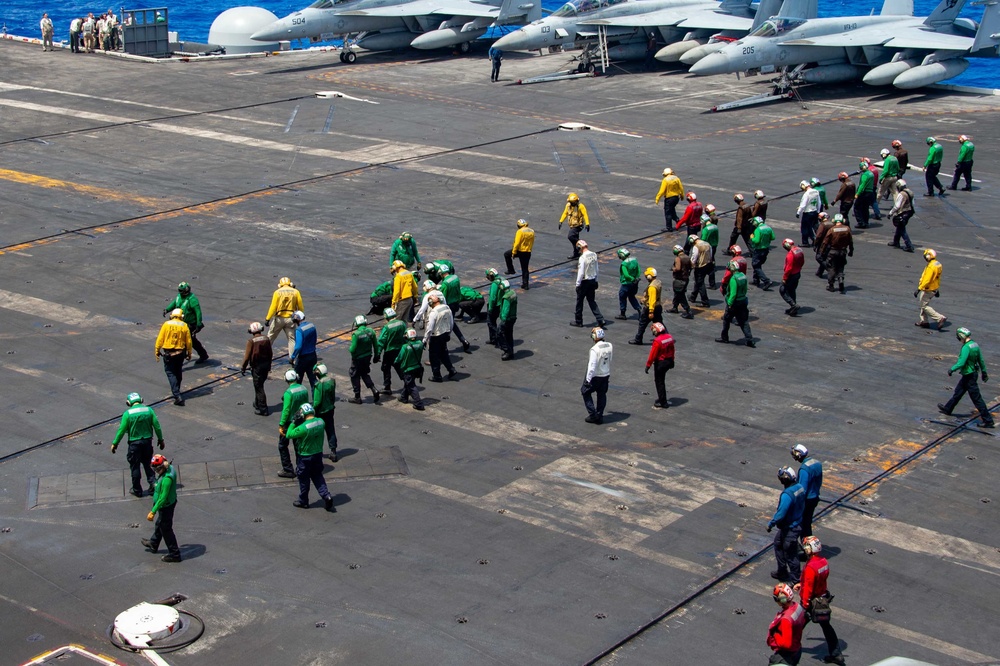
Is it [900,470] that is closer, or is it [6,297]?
[900,470]

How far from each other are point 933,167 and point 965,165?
1.24 meters

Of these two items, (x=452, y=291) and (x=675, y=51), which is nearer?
(x=452, y=291)

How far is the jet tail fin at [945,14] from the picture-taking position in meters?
45.3

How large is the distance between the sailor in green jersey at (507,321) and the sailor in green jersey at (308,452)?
5460 millimetres

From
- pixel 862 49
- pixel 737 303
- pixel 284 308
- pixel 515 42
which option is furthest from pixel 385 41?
pixel 737 303

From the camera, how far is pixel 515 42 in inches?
1965

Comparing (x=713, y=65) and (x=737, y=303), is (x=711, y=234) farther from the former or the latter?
(x=713, y=65)

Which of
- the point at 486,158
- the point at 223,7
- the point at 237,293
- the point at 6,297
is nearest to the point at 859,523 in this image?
the point at 237,293

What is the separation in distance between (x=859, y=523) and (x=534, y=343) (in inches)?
300

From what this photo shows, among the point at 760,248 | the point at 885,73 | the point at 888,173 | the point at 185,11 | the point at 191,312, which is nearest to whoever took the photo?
the point at 191,312

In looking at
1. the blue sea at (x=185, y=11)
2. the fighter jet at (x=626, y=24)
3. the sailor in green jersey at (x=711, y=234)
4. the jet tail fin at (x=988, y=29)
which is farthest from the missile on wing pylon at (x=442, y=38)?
the blue sea at (x=185, y=11)

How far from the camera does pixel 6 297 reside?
22625 millimetres

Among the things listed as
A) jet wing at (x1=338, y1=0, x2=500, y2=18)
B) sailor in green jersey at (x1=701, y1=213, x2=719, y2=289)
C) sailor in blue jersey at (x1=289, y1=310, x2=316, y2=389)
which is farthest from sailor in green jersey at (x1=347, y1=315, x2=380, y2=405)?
jet wing at (x1=338, y1=0, x2=500, y2=18)

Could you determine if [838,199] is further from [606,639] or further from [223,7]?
[223,7]
